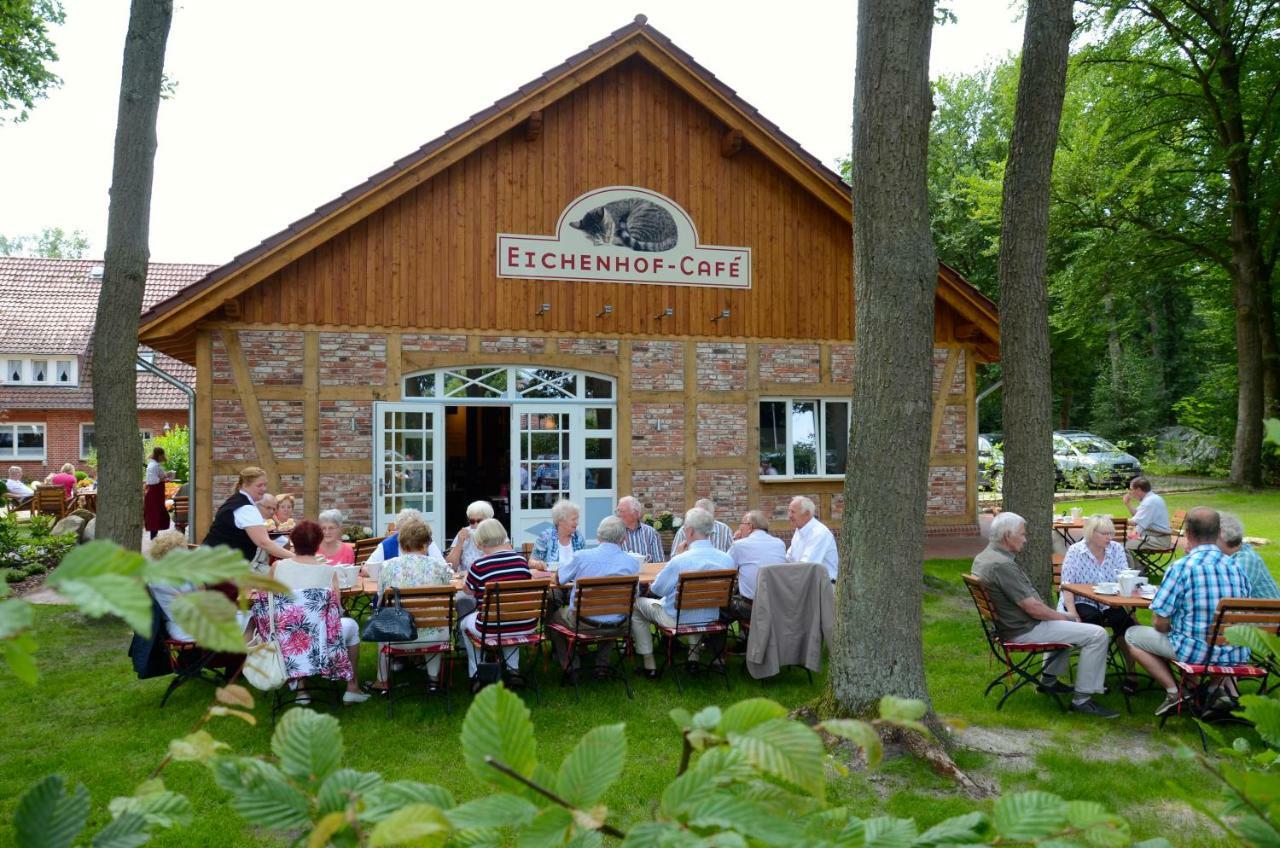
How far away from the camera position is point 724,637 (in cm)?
721

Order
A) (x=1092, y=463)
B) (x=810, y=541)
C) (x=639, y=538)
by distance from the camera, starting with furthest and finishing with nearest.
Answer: (x=1092, y=463)
(x=639, y=538)
(x=810, y=541)

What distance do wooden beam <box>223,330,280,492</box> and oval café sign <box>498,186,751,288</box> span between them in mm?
3308

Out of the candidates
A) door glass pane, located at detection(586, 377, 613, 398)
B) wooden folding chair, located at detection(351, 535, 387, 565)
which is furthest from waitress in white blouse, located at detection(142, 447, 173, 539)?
door glass pane, located at detection(586, 377, 613, 398)

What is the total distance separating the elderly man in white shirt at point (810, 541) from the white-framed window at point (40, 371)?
91.6ft

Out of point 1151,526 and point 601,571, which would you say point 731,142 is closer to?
point 1151,526

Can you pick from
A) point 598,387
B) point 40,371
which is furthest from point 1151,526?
point 40,371

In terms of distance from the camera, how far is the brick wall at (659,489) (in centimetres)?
1309

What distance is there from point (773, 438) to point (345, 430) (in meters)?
5.72

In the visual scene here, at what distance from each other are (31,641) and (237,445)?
11.8 metres

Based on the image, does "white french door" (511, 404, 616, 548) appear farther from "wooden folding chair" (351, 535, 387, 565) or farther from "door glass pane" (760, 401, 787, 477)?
"wooden folding chair" (351, 535, 387, 565)

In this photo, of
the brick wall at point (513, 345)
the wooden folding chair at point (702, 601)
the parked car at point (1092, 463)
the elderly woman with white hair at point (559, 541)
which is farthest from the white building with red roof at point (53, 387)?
the wooden folding chair at point (702, 601)

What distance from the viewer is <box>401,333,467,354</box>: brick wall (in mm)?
12211

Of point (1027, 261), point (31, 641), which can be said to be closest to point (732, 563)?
point (1027, 261)

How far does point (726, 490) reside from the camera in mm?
13430
